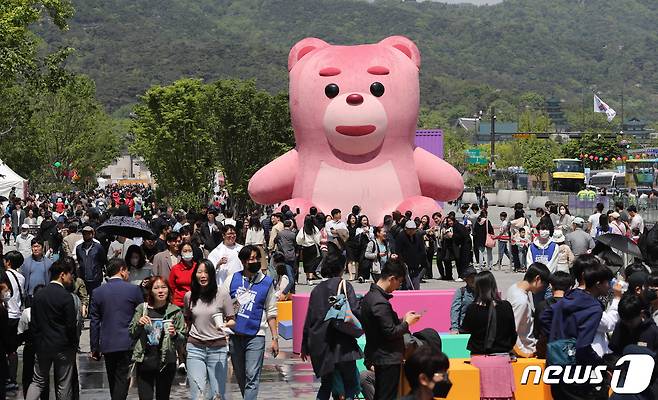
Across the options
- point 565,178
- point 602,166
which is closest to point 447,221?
point 565,178

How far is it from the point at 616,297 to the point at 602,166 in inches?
3385

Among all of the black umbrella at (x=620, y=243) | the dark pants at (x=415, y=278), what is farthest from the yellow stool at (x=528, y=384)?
the dark pants at (x=415, y=278)

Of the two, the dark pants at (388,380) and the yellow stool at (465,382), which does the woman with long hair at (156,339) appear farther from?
the yellow stool at (465,382)

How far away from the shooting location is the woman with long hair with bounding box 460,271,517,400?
9.18 meters

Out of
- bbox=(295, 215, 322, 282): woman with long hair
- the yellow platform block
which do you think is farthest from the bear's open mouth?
the yellow platform block

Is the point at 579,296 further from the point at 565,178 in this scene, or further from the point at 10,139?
the point at 565,178

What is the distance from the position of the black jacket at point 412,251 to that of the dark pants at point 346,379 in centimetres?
891

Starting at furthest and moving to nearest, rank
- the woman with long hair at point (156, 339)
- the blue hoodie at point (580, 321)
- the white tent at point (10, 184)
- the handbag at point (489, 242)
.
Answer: the white tent at point (10, 184) < the handbag at point (489, 242) < the woman with long hair at point (156, 339) < the blue hoodie at point (580, 321)

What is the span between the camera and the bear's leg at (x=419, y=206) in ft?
84.2

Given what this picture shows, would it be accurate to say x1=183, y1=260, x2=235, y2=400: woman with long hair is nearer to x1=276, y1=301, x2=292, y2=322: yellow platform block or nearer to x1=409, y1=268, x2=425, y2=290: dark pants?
x1=276, y1=301, x2=292, y2=322: yellow platform block

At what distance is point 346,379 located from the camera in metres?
9.41

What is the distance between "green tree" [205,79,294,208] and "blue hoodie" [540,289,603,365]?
1416 inches

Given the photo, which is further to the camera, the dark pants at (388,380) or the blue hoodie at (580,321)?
the dark pants at (388,380)

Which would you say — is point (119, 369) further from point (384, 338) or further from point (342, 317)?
point (384, 338)
